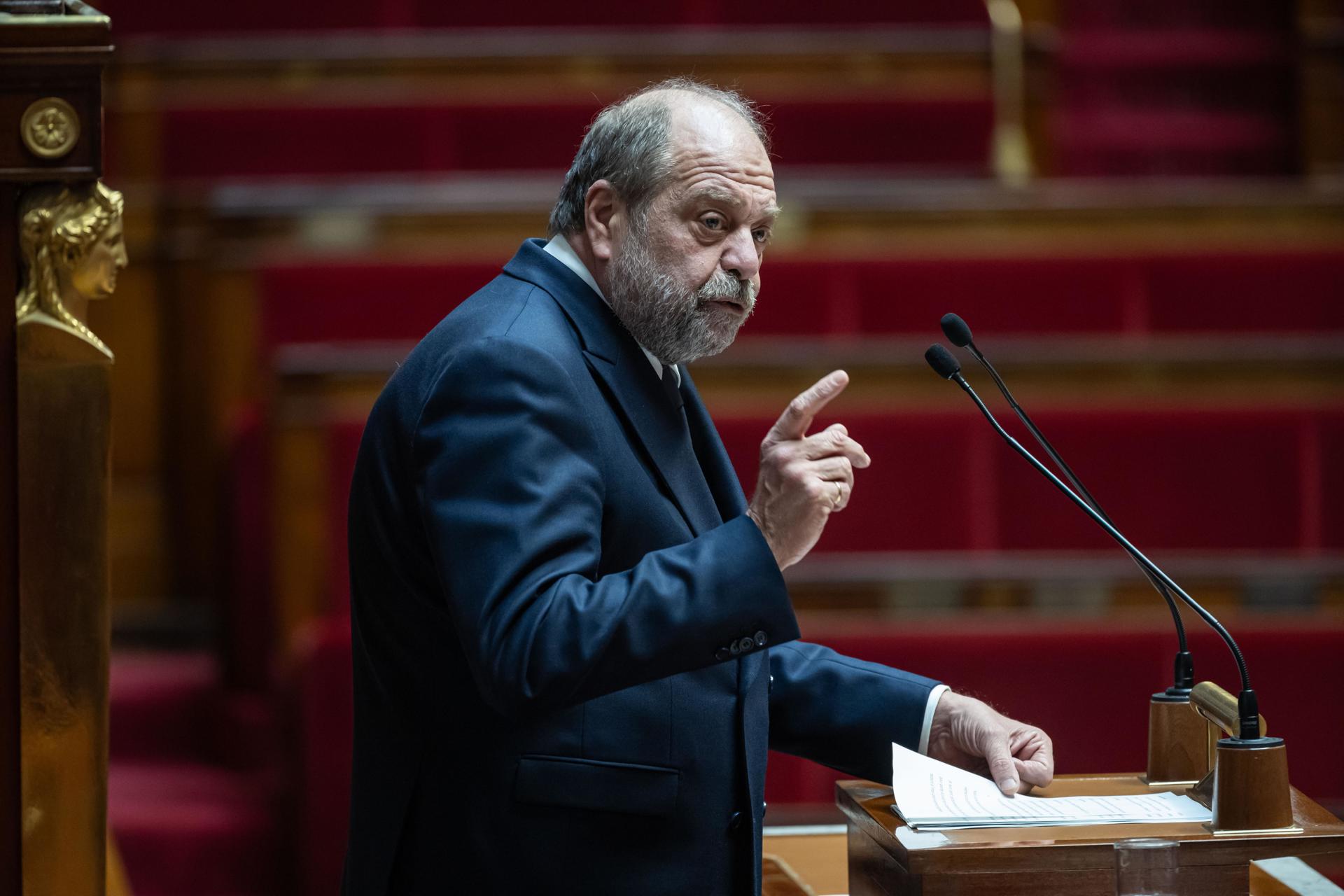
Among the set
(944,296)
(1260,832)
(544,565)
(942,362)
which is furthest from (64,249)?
(944,296)

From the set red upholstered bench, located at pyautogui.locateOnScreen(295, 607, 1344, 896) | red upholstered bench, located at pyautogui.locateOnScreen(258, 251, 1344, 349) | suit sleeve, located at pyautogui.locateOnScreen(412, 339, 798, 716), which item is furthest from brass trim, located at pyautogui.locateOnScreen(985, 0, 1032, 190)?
suit sleeve, located at pyautogui.locateOnScreen(412, 339, 798, 716)

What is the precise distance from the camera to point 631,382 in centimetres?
52

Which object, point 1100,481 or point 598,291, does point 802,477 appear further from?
point 1100,481

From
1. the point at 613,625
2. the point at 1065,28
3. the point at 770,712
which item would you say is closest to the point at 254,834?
the point at 770,712

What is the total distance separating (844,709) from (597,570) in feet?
0.42

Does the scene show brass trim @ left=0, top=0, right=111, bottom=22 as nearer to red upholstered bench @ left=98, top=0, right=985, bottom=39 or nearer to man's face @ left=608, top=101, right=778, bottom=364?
man's face @ left=608, top=101, right=778, bottom=364

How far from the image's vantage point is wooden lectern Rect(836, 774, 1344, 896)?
18.1 inches

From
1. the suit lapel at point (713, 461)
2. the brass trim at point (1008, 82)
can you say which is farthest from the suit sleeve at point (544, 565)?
the brass trim at point (1008, 82)

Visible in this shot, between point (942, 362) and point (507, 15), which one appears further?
point (507, 15)

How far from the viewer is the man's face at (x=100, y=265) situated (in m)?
0.45

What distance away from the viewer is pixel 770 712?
1.92ft

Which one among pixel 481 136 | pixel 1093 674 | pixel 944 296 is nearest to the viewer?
pixel 1093 674

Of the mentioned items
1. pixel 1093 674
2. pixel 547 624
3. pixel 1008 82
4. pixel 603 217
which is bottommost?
pixel 1093 674

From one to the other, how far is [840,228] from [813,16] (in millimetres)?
407
